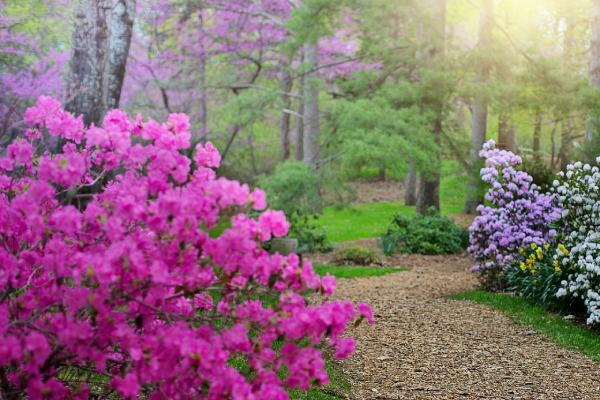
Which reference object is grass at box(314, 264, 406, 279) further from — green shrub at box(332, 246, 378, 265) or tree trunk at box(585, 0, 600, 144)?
tree trunk at box(585, 0, 600, 144)

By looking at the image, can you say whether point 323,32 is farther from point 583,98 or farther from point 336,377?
point 336,377

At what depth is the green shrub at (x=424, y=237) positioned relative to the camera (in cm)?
1165

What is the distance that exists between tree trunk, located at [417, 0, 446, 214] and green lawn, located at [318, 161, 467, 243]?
0.45 meters

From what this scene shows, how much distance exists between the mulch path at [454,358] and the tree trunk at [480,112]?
4.34 meters

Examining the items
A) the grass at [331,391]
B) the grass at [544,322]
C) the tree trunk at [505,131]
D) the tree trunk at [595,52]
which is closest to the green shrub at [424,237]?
the tree trunk at [505,131]

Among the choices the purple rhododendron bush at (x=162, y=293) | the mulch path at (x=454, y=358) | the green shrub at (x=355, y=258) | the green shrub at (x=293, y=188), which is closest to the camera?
the purple rhododendron bush at (x=162, y=293)

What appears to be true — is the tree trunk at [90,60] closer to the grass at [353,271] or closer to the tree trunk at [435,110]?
the grass at [353,271]

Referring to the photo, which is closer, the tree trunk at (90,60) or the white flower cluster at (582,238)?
the white flower cluster at (582,238)

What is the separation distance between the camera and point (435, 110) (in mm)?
11844

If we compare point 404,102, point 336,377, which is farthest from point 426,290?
point 404,102

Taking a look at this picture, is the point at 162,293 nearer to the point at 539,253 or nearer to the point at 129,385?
the point at 129,385

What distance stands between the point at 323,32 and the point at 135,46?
9702 millimetres

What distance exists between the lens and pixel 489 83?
1134cm

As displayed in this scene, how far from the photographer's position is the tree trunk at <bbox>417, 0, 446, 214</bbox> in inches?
464
